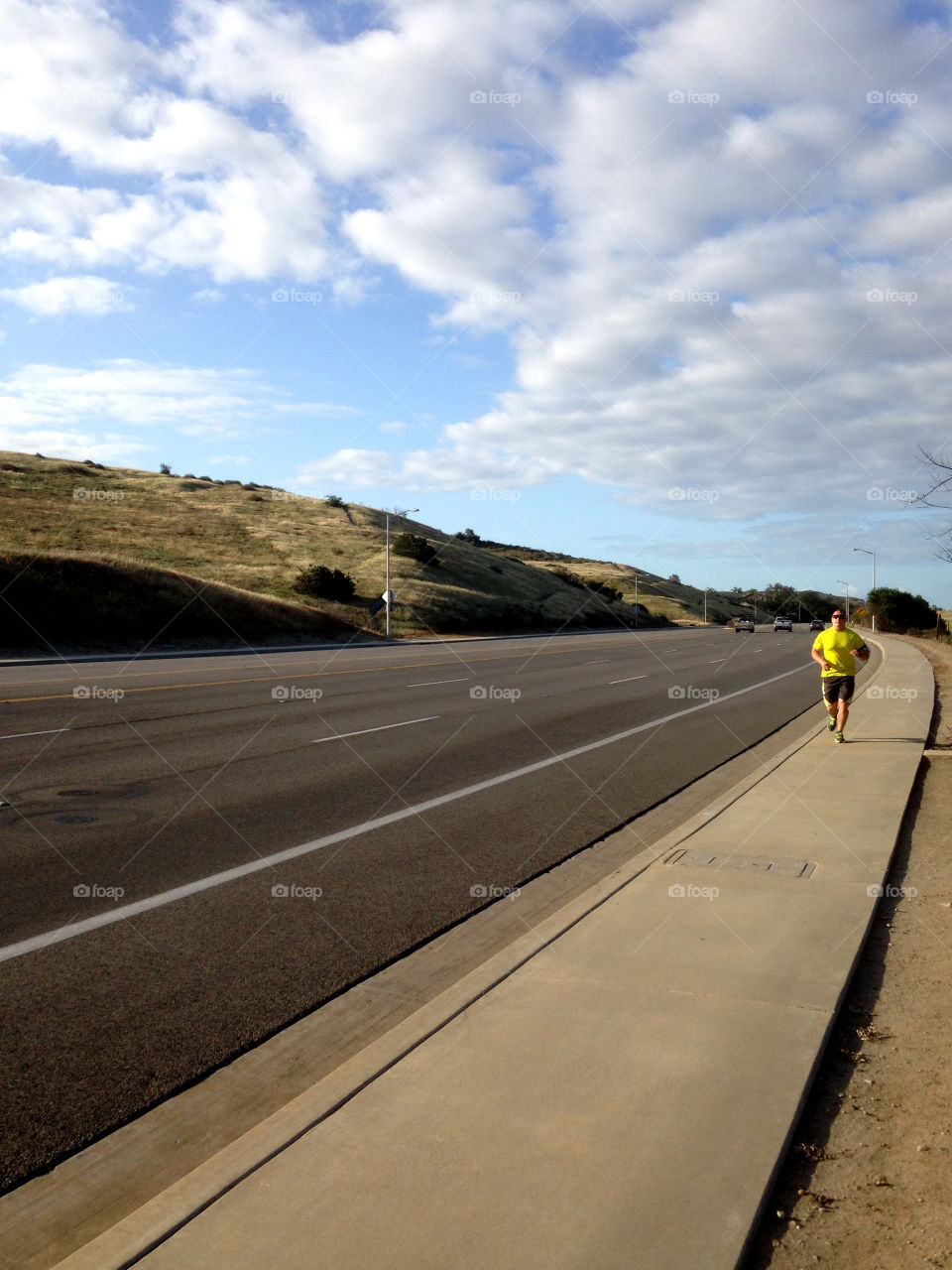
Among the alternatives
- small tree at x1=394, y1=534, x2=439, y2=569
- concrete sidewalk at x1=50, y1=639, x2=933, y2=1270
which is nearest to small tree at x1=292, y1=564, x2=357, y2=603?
small tree at x1=394, y1=534, x2=439, y2=569

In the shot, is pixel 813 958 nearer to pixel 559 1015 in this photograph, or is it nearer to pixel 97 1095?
pixel 559 1015

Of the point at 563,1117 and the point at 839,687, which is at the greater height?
the point at 839,687

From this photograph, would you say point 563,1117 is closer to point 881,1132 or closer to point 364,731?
point 881,1132

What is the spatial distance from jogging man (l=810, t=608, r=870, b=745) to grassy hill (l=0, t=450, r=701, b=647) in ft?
101

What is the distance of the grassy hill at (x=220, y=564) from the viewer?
139ft

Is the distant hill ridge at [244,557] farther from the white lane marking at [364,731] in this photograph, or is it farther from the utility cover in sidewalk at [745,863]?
the utility cover in sidewalk at [745,863]

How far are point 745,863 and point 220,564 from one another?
61.6m

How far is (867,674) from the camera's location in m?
28.2

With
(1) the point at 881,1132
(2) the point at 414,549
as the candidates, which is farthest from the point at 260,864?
(2) the point at 414,549

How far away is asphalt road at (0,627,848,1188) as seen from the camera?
438 centimetres

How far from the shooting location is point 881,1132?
→ 11.9 feet

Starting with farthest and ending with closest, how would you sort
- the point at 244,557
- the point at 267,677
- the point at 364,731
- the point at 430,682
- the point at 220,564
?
the point at 244,557, the point at 220,564, the point at 267,677, the point at 430,682, the point at 364,731

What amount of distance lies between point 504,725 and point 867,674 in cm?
1698

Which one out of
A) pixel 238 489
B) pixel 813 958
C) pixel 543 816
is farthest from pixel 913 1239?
pixel 238 489
